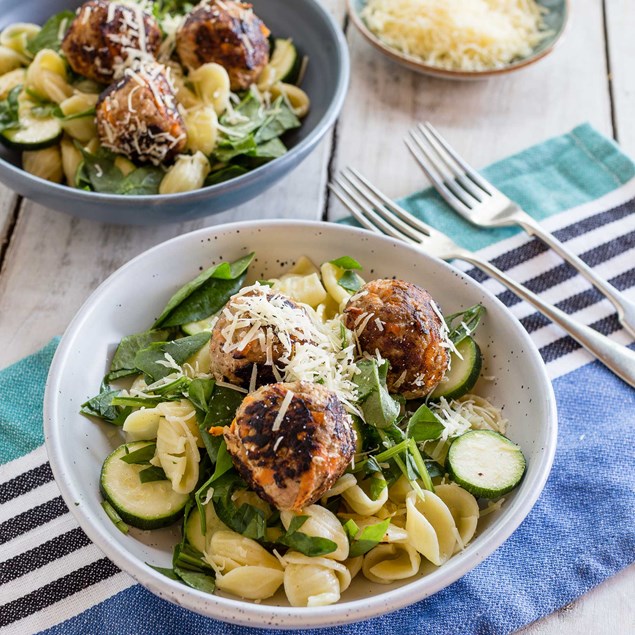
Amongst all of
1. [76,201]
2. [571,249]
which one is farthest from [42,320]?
[571,249]

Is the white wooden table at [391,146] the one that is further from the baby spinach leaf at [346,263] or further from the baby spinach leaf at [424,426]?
the baby spinach leaf at [346,263]

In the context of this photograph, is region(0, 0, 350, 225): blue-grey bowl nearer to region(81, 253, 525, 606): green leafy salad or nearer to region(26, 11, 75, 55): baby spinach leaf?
region(26, 11, 75, 55): baby spinach leaf

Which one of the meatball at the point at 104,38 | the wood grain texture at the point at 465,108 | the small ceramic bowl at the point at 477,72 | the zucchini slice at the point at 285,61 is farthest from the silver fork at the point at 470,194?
the meatball at the point at 104,38

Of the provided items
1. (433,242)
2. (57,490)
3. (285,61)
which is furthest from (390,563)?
(285,61)

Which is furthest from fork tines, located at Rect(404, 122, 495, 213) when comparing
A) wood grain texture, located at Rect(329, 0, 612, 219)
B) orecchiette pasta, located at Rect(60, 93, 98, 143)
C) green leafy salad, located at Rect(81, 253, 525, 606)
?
orecchiette pasta, located at Rect(60, 93, 98, 143)

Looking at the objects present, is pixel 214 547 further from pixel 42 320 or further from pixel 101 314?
pixel 42 320

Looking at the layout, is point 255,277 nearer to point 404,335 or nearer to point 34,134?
point 404,335

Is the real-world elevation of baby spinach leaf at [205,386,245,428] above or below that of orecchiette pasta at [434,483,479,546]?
above
